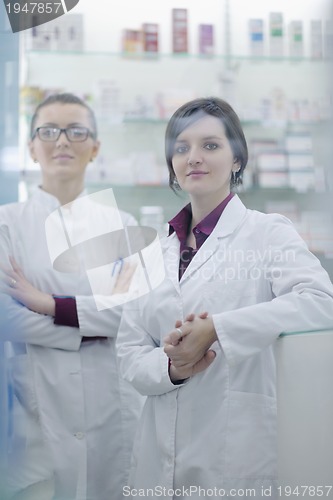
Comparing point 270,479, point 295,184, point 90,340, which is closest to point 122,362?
point 90,340

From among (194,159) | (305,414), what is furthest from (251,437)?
(194,159)

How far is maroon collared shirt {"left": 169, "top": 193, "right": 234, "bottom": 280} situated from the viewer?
1.46m

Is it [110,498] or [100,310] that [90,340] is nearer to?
[100,310]

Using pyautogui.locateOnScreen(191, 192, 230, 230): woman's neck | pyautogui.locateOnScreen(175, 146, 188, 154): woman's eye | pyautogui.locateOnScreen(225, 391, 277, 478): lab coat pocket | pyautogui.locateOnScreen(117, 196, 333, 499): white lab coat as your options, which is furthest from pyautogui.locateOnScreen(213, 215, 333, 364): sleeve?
pyautogui.locateOnScreen(175, 146, 188, 154): woman's eye

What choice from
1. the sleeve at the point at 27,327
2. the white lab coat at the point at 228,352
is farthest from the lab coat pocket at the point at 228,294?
the sleeve at the point at 27,327

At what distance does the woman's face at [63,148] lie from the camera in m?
1.50

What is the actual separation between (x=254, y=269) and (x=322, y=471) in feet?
1.43

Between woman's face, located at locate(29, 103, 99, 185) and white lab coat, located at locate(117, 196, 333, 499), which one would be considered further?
woman's face, located at locate(29, 103, 99, 185)

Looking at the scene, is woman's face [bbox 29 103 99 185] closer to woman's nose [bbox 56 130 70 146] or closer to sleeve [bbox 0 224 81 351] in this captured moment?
woman's nose [bbox 56 130 70 146]

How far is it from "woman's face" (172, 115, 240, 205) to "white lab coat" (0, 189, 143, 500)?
18 centimetres

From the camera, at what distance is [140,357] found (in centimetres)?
146

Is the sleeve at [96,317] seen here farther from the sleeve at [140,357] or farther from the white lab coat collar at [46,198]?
the white lab coat collar at [46,198]

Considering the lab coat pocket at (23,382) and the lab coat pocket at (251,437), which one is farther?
the lab coat pocket at (23,382)

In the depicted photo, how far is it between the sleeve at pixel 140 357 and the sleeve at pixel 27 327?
0.13 meters
